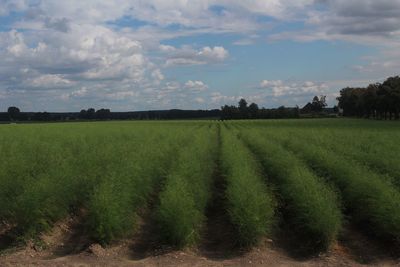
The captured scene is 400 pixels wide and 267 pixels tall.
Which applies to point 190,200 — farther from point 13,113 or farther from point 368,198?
point 13,113

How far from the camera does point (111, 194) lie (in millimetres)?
10820

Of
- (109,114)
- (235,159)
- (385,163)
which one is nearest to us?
(385,163)

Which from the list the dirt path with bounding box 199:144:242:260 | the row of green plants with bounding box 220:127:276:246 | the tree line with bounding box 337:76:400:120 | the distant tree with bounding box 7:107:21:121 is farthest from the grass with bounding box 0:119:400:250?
the distant tree with bounding box 7:107:21:121

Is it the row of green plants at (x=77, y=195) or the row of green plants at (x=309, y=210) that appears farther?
the row of green plants at (x=77, y=195)

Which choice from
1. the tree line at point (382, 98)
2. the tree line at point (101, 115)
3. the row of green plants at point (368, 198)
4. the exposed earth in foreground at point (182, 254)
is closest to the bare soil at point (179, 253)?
the exposed earth in foreground at point (182, 254)

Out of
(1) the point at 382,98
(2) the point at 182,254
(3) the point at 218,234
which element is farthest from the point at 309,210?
(1) the point at 382,98

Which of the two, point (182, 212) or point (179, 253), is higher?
point (182, 212)

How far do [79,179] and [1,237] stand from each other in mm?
3216

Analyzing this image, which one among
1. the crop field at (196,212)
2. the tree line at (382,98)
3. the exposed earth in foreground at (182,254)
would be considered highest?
the tree line at (382,98)

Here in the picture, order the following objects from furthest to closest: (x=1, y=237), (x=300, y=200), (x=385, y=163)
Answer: (x=385, y=163) → (x=300, y=200) → (x=1, y=237)

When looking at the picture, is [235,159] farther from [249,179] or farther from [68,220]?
[68,220]

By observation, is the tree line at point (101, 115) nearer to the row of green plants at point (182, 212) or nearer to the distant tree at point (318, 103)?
the distant tree at point (318, 103)

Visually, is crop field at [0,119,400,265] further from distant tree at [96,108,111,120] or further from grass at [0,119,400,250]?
distant tree at [96,108,111,120]

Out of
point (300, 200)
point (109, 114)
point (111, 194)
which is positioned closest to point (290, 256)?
point (300, 200)
